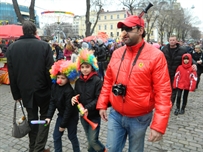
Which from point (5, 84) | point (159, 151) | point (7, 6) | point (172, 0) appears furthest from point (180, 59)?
point (7, 6)

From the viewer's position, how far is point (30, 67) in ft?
9.37

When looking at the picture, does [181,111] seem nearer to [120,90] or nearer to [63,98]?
[63,98]

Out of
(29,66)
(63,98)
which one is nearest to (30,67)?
(29,66)

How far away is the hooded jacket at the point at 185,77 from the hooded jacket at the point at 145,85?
136 inches

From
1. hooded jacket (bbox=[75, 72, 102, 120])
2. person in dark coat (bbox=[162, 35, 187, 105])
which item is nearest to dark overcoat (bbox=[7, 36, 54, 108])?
hooded jacket (bbox=[75, 72, 102, 120])

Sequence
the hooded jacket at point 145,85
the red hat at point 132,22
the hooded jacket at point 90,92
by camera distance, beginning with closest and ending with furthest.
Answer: the hooded jacket at point 145,85 < the red hat at point 132,22 < the hooded jacket at point 90,92

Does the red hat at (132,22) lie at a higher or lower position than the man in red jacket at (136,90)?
higher

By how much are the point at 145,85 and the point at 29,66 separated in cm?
169

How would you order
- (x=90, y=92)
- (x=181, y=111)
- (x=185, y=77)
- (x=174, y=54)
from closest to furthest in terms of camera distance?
(x=90, y=92), (x=174, y=54), (x=185, y=77), (x=181, y=111)

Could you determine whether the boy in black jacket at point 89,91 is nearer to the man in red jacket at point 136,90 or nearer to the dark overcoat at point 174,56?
the man in red jacket at point 136,90

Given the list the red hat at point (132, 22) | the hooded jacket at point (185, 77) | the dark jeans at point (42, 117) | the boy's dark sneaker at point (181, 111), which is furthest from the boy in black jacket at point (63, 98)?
the boy's dark sneaker at point (181, 111)

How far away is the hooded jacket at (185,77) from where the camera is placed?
205 inches

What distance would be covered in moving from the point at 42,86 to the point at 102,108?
3.52ft

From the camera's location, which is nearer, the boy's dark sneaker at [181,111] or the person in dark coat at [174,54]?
the person in dark coat at [174,54]
